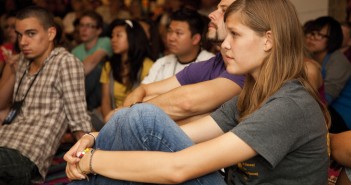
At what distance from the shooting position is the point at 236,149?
48.6 inches

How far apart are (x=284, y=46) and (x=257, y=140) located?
0.32 metres

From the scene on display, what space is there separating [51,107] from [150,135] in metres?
1.43

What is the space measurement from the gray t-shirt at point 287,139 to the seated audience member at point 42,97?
148cm

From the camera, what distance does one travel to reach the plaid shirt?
257cm

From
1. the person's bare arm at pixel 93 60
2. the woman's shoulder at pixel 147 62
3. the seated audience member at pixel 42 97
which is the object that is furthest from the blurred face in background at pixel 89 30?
the seated audience member at pixel 42 97

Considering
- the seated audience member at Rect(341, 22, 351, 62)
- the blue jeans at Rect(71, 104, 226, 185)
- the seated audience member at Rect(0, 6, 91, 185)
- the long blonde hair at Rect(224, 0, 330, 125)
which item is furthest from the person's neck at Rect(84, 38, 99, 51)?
the long blonde hair at Rect(224, 0, 330, 125)

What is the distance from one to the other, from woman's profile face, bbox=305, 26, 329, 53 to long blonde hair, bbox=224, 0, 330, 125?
2527mm

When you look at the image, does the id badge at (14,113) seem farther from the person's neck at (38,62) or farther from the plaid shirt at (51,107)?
the person's neck at (38,62)

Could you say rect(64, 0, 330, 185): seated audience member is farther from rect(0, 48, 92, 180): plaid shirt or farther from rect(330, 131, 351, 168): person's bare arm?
rect(0, 48, 92, 180): plaid shirt

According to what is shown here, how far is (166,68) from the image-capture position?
3.21m

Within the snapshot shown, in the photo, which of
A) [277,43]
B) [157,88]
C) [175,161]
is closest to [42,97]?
[157,88]

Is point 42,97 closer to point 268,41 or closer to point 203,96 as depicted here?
point 203,96

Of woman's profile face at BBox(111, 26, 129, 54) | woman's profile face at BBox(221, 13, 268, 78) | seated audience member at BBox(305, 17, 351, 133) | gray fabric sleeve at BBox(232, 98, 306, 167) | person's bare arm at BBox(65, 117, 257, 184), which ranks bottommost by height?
seated audience member at BBox(305, 17, 351, 133)

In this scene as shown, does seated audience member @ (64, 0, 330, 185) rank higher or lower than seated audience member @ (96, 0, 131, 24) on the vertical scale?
higher
